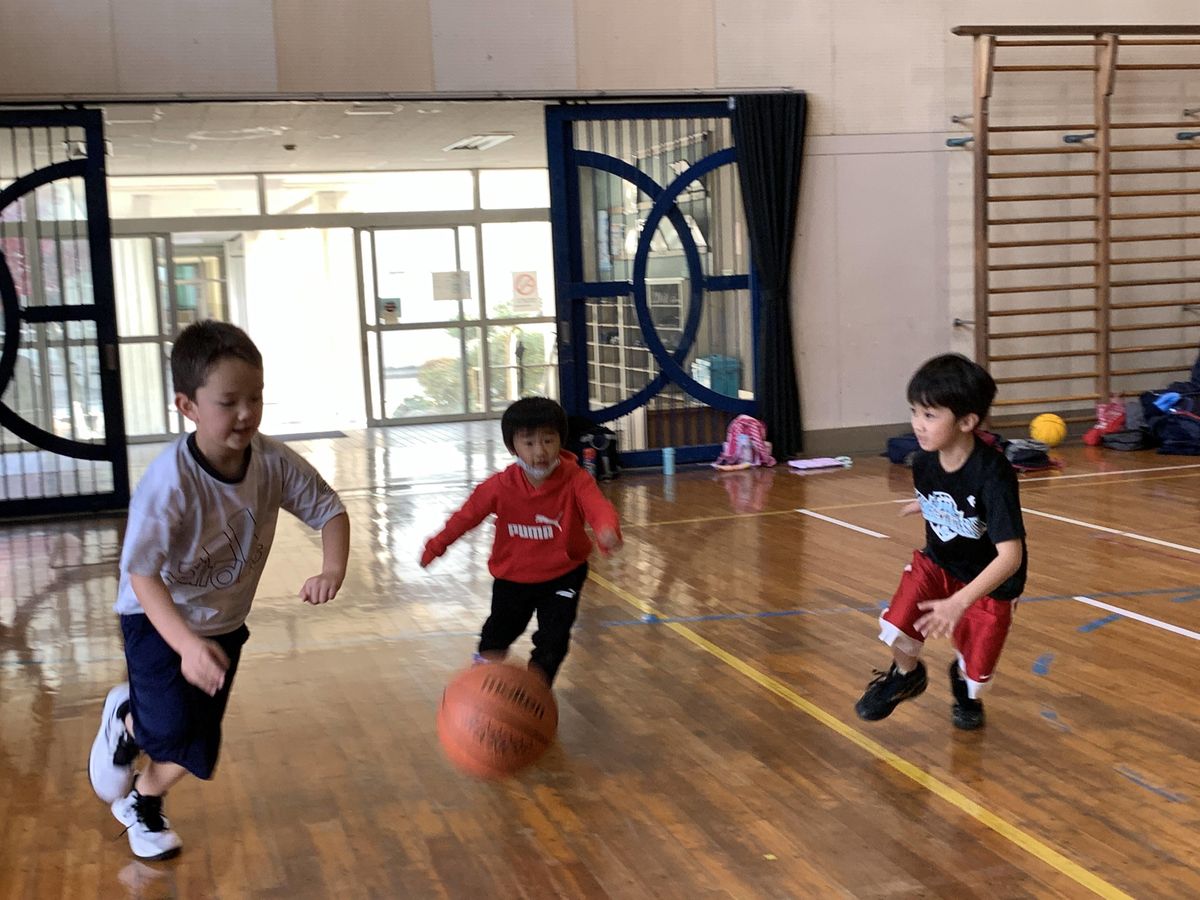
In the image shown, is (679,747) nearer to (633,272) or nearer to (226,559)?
(226,559)

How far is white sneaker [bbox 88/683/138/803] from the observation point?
3.12 meters

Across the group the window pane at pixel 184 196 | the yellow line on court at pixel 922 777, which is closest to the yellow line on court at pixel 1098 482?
the yellow line on court at pixel 922 777

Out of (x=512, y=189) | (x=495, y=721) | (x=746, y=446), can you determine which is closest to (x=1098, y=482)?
(x=746, y=446)

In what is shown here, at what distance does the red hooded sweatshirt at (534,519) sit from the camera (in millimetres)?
3867

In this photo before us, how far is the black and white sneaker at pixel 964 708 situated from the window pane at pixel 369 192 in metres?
11.9

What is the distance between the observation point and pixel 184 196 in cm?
1448

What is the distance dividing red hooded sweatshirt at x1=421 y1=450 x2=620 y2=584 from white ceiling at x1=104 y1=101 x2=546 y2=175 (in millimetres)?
5801

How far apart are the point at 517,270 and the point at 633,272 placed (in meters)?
5.82

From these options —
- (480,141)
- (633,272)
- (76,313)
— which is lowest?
(76,313)

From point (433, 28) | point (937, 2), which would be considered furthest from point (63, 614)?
point (937, 2)

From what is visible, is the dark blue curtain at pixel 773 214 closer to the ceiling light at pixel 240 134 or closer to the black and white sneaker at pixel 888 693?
the ceiling light at pixel 240 134

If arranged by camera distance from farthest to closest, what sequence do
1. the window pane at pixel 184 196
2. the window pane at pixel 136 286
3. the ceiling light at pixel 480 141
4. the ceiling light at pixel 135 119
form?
the window pane at pixel 184 196 < the window pane at pixel 136 286 < the ceiling light at pixel 480 141 < the ceiling light at pixel 135 119

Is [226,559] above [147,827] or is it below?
above

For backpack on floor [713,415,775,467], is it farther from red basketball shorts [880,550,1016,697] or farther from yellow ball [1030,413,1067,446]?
red basketball shorts [880,550,1016,697]
